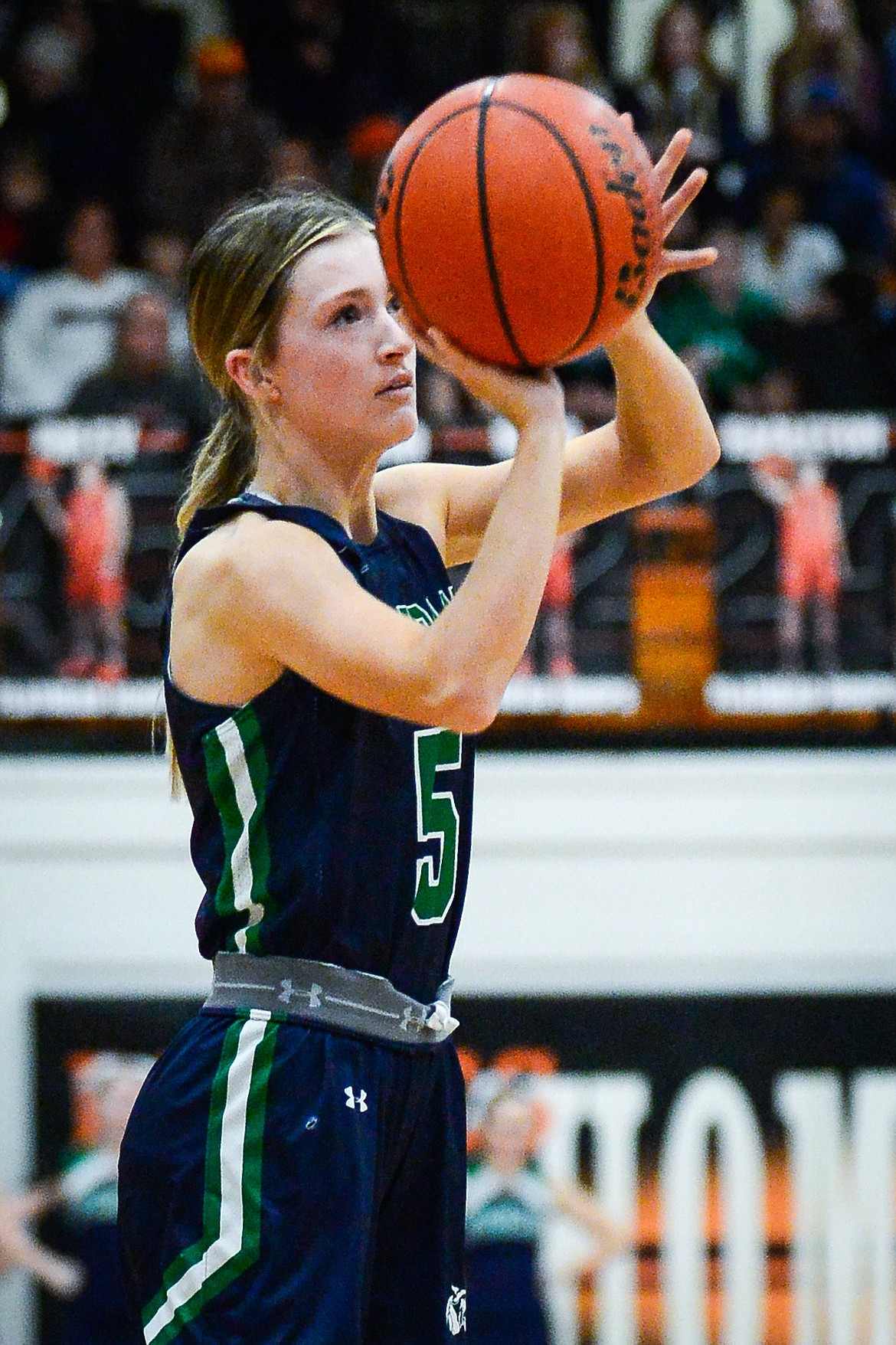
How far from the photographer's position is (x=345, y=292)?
7.93ft

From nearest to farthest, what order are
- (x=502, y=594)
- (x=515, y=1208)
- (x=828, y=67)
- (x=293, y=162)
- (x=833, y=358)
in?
1. (x=502, y=594)
2. (x=515, y=1208)
3. (x=833, y=358)
4. (x=293, y=162)
5. (x=828, y=67)

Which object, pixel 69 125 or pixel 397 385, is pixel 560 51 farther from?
pixel 397 385

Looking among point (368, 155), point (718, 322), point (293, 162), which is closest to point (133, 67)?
point (293, 162)

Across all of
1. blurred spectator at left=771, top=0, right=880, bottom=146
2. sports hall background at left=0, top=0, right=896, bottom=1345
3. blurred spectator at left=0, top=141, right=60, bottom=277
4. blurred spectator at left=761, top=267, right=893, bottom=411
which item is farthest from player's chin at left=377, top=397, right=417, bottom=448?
blurred spectator at left=771, top=0, right=880, bottom=146

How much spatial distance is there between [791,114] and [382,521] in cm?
676

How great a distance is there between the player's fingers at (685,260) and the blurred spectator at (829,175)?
6116 mm

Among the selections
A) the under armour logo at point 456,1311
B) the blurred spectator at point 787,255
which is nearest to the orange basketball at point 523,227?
the under armour logo at point 456,1311

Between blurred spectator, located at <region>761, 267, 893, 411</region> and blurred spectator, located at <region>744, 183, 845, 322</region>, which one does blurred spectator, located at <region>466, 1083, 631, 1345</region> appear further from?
blurred spectator, located at <region>744, 183, 845, 322</region>

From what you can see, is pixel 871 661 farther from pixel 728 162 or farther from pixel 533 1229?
pixel 728 162

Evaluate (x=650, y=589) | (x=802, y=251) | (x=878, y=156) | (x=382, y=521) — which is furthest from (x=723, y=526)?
(x=382, y=521)

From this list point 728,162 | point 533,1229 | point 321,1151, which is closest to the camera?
point 321,1151

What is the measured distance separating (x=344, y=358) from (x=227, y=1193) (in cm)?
101

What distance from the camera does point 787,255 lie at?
27.6 ft

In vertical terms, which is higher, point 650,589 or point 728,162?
point 728,162
